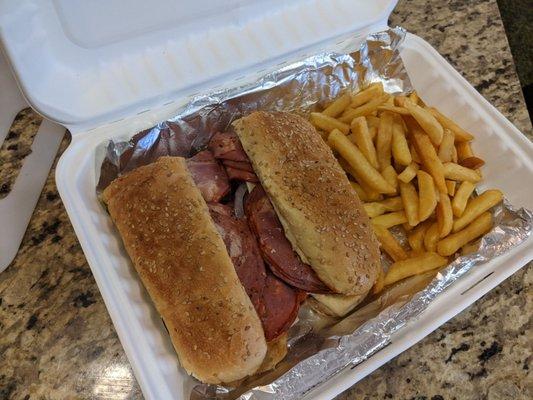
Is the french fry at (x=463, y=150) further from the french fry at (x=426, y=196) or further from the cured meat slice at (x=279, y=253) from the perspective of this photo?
the cured meat slice at (x=279, y=253)

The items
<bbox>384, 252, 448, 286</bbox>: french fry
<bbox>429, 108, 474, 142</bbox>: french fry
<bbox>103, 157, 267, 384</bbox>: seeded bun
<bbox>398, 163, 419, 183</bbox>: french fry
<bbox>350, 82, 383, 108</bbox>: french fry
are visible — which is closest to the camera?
<bbox>103, 157, 267, 384</bbox>: seeded bun

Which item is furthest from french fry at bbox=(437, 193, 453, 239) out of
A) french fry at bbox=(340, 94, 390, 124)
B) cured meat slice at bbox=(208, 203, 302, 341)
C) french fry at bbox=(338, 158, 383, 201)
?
cured meat slice at bbox=(208, 203, 302, 341)

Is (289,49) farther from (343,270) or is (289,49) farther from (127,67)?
(343,270)

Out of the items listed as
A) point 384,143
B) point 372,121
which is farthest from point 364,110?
point 384,143

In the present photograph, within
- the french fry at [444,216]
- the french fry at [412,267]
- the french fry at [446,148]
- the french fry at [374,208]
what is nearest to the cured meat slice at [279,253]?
the french fry at [412,267]

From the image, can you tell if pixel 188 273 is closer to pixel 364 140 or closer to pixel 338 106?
pixel 364 140

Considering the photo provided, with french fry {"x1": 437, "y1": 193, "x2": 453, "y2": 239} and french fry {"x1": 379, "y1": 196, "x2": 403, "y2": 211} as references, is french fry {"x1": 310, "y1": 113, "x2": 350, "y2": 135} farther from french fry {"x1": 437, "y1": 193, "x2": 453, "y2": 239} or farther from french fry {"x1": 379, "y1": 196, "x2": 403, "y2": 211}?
french fry {"x1": 437, "y1": 193, "x2": 453, "y2": 239}
